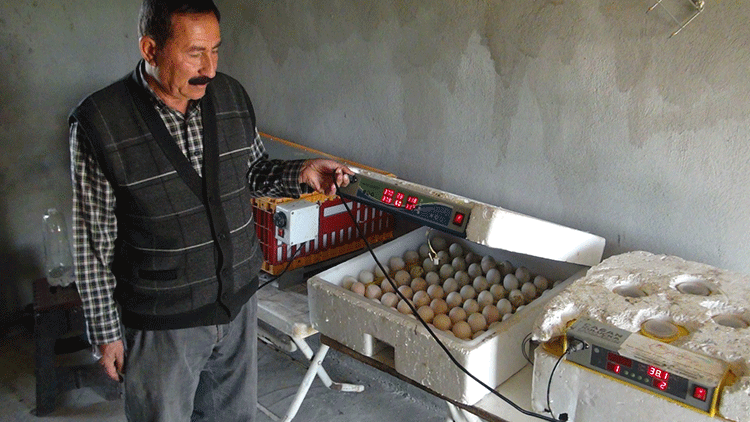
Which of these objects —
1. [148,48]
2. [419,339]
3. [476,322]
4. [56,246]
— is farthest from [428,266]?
[56,246]

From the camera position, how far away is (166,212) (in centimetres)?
145

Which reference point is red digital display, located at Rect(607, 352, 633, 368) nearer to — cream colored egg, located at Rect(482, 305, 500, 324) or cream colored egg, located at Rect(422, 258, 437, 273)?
cream colored egg, located at Rect(482, 305, 500, 324)

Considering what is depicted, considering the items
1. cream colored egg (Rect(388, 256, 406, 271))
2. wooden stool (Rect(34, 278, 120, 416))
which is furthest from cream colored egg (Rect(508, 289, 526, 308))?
wooden stool (Rect(34, 278, 120, 416))

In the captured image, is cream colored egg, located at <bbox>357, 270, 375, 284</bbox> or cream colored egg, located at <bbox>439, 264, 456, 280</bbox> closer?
cream colored egg, located at <bbox>357, 270, 375, 284</bbox>

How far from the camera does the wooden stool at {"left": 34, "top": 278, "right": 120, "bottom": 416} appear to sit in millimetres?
2471

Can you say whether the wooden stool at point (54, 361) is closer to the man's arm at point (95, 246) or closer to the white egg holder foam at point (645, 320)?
the man's arm at point (95, 246)

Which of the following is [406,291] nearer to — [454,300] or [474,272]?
[454,300]

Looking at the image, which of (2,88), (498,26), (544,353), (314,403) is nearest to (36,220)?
(2,88)

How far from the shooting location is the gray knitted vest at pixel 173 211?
140 centimetres

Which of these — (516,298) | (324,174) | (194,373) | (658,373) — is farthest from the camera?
(516,298)

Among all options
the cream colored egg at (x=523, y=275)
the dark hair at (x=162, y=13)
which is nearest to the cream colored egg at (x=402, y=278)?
the cream colored egg at (x=523, y=275)

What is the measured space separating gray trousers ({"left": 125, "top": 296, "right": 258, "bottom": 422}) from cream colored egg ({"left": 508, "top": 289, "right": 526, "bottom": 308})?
2.35 ft

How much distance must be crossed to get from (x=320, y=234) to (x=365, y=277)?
0.34 m

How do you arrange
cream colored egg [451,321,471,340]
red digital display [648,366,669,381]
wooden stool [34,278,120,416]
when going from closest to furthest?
red digital display [648,366,669,381] → cream colored egg [451,321,471,340] → wooden stool [34,278,120,416]
